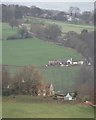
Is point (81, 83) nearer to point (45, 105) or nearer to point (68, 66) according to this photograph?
point (68, 66)

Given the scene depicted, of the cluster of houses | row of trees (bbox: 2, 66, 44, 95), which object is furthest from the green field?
row of trees (bbox: 2, 66, 44, 95)

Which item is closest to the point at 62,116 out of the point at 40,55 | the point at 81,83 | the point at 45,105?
the point at 45,105

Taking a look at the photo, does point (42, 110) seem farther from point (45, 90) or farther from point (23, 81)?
point (23, 81)

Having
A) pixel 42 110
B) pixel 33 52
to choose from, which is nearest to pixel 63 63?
pixel 33 52

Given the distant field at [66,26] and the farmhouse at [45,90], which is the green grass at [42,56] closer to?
the farmhouse at [45,90]

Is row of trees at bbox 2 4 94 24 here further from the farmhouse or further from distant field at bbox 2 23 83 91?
the farmhouse

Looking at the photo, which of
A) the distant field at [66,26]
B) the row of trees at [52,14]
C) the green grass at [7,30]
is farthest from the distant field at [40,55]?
the distant field at [66,26]

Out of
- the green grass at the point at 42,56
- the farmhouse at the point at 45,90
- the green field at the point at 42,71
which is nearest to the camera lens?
the green field at the point at 42,71
